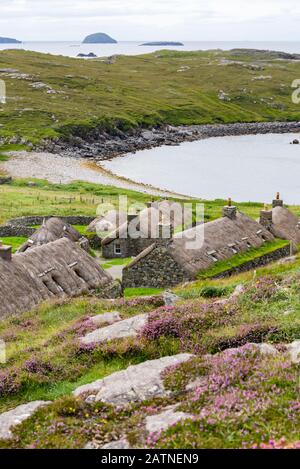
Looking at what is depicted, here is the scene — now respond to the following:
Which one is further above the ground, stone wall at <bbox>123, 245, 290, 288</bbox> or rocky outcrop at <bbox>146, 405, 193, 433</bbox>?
rocky outcrop at <bbox>146, 405, 193, 433</bbox>

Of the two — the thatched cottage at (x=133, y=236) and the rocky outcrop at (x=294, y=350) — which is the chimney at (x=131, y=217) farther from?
the rocky outcrop at (x=294, y=350)

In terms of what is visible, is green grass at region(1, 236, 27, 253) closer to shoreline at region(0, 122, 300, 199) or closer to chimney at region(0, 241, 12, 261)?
chimney at region(0, 241, 12, 261)

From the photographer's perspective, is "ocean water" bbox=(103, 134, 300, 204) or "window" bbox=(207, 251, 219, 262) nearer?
"window" bbox=(207, 251, 219, 262)

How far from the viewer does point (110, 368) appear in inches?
675

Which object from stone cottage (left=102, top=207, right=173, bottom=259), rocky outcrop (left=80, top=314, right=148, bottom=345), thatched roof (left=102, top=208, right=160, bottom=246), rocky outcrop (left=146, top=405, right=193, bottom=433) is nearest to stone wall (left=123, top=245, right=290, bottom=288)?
stone cottage (left=102, top=207, right=173, bottom=259)

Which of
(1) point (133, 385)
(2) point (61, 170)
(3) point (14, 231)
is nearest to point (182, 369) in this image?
(1) point (133, 385)

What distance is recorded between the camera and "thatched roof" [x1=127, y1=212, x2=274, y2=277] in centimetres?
3960

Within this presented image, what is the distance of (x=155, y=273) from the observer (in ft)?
127

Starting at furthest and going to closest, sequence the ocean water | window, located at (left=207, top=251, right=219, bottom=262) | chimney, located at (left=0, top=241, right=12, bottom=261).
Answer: the ocean water
window, located at (left=207, top=251, right=219, bottom=262)
chimney, located at (left=0, top=241, right=12, bottom=261)

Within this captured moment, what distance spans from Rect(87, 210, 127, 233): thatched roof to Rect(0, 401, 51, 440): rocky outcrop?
143ft

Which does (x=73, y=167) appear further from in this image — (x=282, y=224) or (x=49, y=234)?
(x=49, y=234)

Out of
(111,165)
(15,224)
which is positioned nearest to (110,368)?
(15,224)

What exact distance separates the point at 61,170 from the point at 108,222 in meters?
78.6

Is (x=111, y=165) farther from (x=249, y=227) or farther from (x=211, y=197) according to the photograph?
(x=249, y=227)
